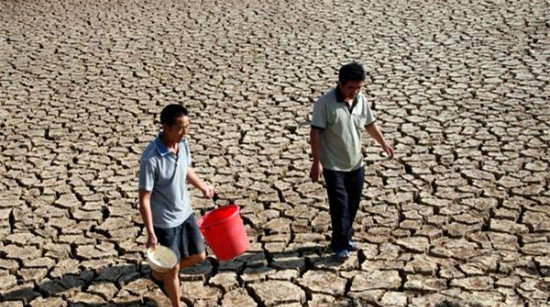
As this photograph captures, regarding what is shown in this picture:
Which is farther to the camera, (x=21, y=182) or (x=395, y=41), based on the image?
(x=395, y=41)

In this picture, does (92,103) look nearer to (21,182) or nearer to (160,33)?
(21,182)

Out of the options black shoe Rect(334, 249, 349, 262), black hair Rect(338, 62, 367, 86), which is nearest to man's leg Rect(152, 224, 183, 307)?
black shoe Rect(334, 249, 349, 262)

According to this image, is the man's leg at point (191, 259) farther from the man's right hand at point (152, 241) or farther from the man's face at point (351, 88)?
the man's face at point (351, 88)

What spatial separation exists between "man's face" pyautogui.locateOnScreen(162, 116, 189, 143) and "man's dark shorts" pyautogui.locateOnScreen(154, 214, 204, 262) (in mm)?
496

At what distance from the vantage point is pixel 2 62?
10.6m

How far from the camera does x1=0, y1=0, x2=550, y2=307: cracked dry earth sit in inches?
184

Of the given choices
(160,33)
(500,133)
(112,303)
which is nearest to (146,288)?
(112,303)

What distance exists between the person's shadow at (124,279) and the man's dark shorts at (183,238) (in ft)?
1.46

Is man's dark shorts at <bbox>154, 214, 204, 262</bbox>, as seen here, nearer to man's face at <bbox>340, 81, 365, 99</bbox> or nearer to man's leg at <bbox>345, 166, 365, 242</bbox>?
man's leg at <bbox>345, 166, 365, 242</bbox>

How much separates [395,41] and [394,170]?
15.3 ft

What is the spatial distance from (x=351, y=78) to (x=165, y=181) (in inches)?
48.4

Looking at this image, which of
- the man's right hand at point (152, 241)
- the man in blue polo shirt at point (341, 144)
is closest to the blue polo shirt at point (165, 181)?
the man's right hand at point (152, 241)

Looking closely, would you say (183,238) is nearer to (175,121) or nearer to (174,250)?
(174,250)

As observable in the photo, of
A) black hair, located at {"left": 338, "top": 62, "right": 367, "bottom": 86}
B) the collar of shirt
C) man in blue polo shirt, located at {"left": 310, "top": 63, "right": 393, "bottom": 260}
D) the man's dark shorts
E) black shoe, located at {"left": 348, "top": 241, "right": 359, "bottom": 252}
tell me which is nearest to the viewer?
the collar of shirt
